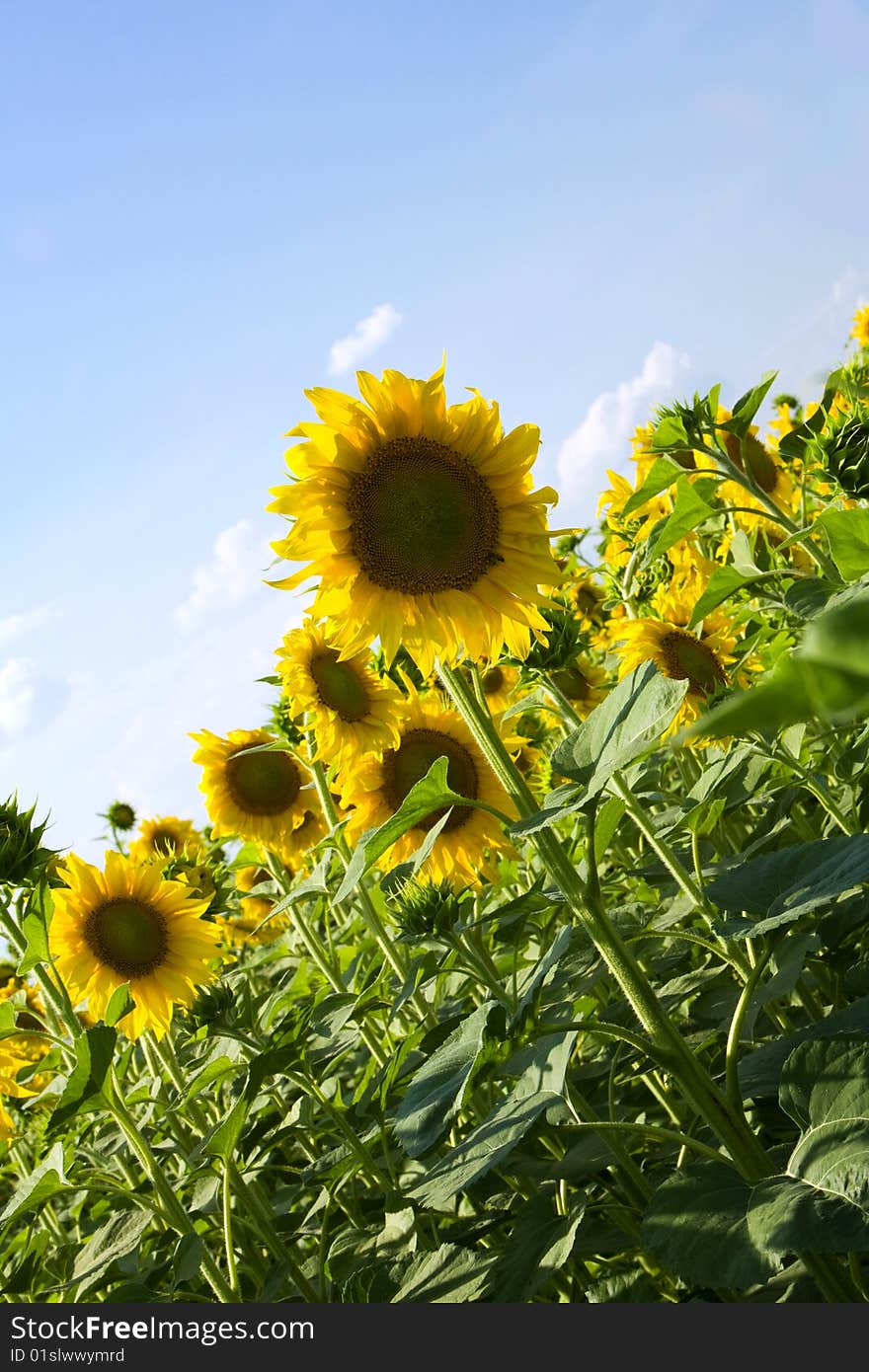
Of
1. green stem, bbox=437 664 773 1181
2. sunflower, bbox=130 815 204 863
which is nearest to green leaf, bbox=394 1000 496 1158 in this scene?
green stem, bbox=437 664 773 1181

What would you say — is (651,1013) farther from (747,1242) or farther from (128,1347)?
(128,1347)

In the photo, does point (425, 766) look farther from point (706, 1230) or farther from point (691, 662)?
point (706, 1230)

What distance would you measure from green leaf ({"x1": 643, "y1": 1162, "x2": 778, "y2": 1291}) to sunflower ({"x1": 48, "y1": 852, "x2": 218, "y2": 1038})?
6.21 feet

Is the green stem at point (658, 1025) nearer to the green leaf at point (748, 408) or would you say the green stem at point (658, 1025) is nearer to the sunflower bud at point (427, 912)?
the sunflower bud at point (427, 912)

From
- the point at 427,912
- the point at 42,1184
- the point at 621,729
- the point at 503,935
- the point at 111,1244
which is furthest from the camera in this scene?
the point at 111,1244

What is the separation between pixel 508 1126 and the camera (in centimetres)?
130

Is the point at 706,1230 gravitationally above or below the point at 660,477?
below

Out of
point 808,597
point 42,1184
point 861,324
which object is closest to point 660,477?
point 808,597

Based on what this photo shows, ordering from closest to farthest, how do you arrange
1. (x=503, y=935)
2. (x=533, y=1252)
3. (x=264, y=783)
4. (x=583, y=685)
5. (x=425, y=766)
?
(x=533, y=1252) → (x=503, y=935) → (x=425, y=766) → (x=264, y=783) → (x=583, y=685)

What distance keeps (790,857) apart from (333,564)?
102 centimetres

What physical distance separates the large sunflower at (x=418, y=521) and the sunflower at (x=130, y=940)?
1415 mm

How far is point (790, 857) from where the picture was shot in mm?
1605

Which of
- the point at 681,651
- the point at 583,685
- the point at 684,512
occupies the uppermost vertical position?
the point at 684,512

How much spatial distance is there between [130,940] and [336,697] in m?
0.95
